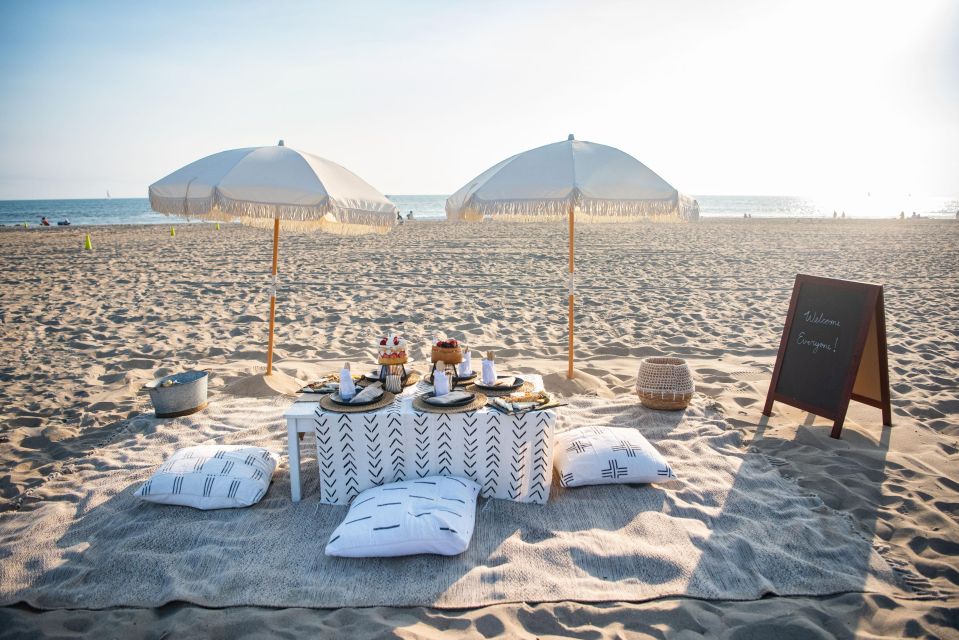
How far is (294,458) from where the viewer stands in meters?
3.50

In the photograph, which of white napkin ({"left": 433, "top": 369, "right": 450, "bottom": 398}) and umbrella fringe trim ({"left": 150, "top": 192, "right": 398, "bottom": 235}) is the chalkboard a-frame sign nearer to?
white napkin ({"left": 433, "top": 369, "right": 450, "bottom": 398})

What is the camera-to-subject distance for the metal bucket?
4.75 m

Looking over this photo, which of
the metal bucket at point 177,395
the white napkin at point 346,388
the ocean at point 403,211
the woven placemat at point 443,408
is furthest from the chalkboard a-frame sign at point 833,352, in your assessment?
the ocean at point 403,211

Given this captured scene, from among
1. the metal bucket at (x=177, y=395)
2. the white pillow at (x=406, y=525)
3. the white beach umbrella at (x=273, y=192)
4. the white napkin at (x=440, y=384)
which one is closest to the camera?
the white pillow at (x=406, y=525)

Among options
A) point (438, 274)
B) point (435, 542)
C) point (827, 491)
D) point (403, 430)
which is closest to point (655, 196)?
point (827, 491)

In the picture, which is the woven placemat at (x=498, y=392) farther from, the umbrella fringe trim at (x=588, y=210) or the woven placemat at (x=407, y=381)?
the umbrella fringe trim at (x=588, y=210)

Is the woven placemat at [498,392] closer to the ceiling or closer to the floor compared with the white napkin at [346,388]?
closer to the floor

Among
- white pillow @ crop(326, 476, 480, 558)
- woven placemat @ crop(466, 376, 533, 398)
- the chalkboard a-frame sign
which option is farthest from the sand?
woven placemat @ crop(466, 376, 533, 398)

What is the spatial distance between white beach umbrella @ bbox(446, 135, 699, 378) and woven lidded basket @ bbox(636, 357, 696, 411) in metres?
1.29

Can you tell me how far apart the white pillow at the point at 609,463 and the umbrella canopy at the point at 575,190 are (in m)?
1.89

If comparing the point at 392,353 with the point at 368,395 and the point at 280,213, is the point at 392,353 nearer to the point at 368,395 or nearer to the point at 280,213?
the point at 368,395

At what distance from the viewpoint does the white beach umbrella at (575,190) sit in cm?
454

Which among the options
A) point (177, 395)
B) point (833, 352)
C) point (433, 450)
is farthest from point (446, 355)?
point (833, 352)

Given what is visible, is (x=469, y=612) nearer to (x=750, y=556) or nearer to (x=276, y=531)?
(x=276, y=531)
